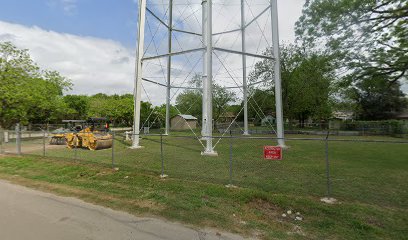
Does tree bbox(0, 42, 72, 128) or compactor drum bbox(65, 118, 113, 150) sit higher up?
tree bbox(0, 42, 72, 128)

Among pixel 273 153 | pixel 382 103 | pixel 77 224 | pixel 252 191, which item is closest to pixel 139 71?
pixel 273 153

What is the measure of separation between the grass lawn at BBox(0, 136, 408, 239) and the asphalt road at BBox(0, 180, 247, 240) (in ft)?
1.16

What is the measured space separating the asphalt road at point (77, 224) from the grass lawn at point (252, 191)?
353 mm

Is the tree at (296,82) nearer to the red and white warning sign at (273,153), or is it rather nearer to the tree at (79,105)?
the red and white warning sign at (273,153)

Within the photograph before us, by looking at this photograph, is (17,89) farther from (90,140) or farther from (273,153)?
(273,153)

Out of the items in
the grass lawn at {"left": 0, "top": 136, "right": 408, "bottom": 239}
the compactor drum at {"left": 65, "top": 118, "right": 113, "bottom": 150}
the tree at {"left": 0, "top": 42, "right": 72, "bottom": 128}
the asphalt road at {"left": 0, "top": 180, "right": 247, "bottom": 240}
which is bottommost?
the asphalt road at {"left": 0, "top": 180, "right": 247, "bottom": 240}

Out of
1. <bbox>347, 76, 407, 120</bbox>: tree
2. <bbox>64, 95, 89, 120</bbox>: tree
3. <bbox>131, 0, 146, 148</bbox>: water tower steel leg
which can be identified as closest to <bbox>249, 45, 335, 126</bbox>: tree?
<bbox>347, 76, 407, 120</bbox>: tree

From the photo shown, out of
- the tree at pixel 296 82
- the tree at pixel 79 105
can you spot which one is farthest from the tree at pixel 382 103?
the tree at pixel 79 105

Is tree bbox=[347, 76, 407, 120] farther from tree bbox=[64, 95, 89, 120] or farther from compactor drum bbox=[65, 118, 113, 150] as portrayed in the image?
tree bbox=[64, 95, 89, 120]

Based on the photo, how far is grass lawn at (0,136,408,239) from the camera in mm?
4617

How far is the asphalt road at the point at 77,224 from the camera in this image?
13.7 ft

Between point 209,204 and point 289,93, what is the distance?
3322cm

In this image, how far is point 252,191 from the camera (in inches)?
247

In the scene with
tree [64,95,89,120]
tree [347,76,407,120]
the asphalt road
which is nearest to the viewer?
the asphalt road
